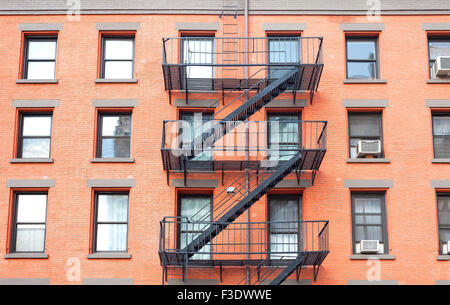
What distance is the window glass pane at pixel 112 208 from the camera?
20.0 meters

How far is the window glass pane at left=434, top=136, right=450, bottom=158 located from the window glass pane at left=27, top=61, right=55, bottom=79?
11.4 meters

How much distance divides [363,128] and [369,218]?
8.64 feet

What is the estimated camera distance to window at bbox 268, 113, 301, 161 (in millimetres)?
20406

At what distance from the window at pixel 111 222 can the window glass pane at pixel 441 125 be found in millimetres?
9112

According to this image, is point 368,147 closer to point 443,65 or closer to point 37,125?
point 443,65

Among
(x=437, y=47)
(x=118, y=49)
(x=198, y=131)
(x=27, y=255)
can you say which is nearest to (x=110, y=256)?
(x=27, y=255)

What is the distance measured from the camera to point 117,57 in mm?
21297

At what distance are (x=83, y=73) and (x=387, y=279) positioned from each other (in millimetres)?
10397

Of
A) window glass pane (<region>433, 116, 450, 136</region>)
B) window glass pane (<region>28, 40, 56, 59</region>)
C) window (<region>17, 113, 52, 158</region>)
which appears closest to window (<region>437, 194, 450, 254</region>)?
window glass pane (<region>433, 116, 450, 136</region>)

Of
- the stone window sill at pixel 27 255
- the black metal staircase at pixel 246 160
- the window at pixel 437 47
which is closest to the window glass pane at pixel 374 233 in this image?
the black metal staircase at pixel 246 160

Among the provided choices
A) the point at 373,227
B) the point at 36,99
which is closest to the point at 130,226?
the point at 36,99

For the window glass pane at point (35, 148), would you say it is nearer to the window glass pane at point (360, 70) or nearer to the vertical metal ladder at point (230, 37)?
the vertical metal ladder at point (230, 37)

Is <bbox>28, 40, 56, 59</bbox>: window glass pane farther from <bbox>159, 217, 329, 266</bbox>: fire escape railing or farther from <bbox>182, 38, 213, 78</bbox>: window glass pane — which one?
<bbox>159, 217, 329, 266</bbox>: fire escape railing

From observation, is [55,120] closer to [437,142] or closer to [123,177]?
[123,177]
